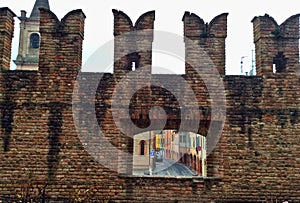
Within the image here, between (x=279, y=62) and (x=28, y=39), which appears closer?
(x=279, y=62)

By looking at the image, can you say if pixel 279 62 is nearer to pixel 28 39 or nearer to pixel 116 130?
pixel 116 130

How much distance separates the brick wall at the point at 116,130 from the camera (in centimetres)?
656

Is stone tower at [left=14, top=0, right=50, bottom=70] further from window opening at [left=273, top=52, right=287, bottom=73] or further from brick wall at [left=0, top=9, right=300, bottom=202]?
window opening at [left=273, top=52, right=287, bottom=73]

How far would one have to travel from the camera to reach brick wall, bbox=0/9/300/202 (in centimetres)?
656

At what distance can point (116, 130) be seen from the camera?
6746mm

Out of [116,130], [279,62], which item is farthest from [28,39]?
[279,62]

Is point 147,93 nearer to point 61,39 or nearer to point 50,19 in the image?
point 61,39

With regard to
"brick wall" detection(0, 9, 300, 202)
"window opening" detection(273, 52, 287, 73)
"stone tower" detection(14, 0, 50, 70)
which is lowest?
"brick wall" detection(0, 9, 300, 202)

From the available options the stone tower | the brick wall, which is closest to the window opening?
the brick wall

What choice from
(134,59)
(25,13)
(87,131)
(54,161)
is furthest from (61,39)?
(25,13)

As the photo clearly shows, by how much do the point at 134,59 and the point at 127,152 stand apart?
2.09 meters

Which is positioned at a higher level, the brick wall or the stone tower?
the stone tower

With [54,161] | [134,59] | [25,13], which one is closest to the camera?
[54,161]

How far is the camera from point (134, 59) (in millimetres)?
7016
